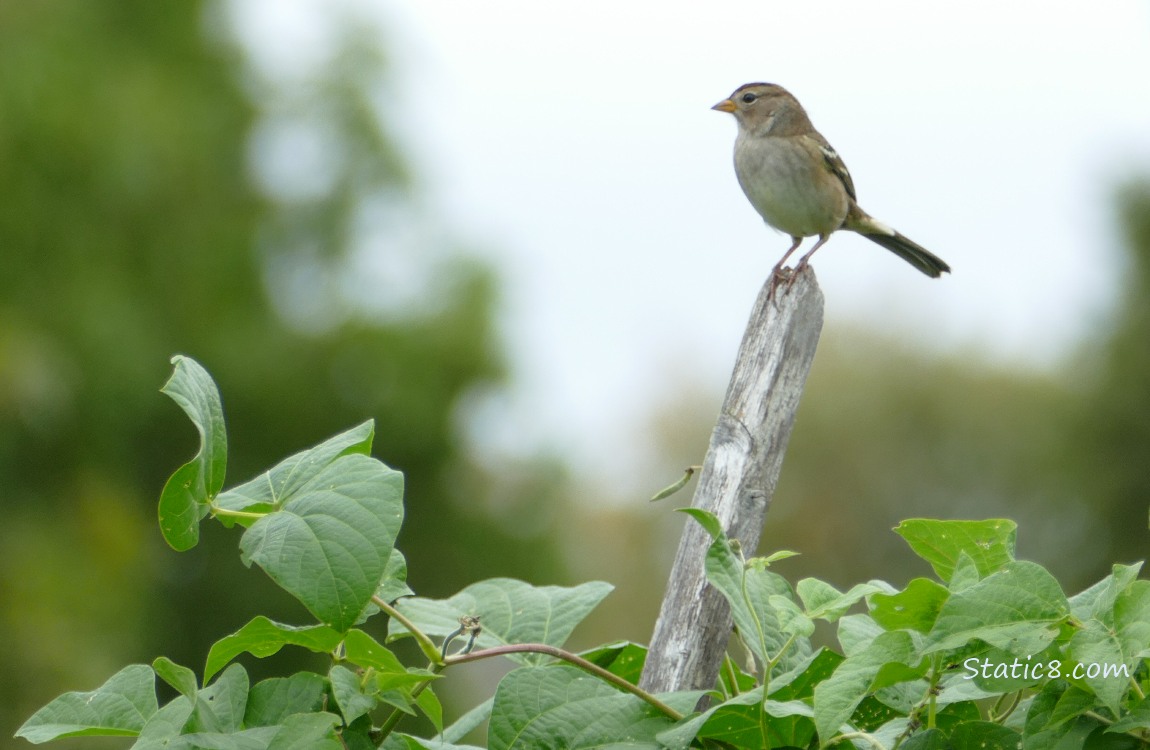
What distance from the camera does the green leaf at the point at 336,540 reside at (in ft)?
4.26

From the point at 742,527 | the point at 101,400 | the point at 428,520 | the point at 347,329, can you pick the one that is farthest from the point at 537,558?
the point at 742,527

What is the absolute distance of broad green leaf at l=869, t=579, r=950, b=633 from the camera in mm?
1320

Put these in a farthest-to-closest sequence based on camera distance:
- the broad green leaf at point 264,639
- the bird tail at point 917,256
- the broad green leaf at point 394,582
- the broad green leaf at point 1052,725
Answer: the bird tail at point 917,256 < the broad green leaf at point 394,582 < the broad green leaf at point 264,639 < the broad green leaf at point 1052,725

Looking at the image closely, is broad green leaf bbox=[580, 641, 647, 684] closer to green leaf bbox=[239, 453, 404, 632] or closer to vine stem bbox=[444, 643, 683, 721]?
vine stem bbox=[444, 643, 683, 721]

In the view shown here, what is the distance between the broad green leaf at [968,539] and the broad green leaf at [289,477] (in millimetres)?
679

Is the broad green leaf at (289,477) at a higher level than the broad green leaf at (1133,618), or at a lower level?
higher

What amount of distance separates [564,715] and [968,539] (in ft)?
1.71

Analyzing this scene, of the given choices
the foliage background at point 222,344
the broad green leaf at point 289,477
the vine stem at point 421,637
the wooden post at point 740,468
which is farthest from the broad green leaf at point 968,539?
the foliage background at point 222,344

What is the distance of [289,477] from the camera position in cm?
148

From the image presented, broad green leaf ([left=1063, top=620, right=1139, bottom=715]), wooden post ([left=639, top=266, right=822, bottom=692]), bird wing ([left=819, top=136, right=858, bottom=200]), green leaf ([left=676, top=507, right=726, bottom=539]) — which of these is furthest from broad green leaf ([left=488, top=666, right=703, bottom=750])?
bird wing ([left=819, top=136, right=858, bottom=200])

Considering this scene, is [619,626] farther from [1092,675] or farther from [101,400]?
[1092,675]

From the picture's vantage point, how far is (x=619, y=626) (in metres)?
Result: 22.2

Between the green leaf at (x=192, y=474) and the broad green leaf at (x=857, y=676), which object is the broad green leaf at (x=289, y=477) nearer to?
the green leaf at (x=192, y=474)

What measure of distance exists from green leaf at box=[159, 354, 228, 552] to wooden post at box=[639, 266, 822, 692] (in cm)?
73
